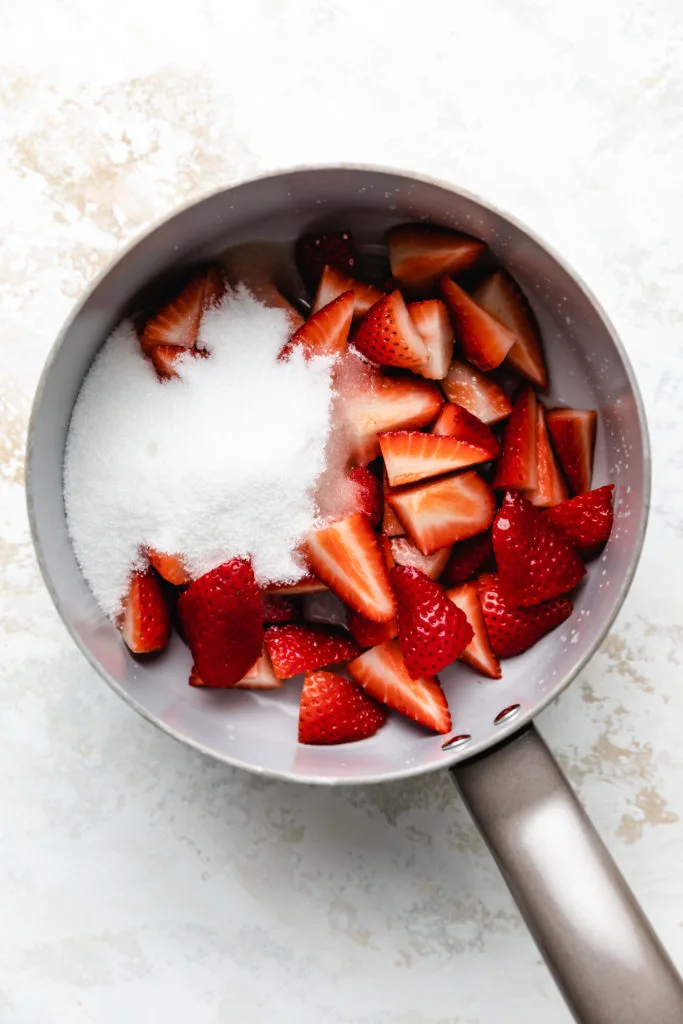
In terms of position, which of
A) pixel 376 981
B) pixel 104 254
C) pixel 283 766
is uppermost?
pixel 104 254

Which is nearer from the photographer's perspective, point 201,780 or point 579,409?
point 579,409

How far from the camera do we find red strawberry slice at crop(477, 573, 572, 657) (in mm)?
885

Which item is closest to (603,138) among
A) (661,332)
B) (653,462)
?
(661,332)

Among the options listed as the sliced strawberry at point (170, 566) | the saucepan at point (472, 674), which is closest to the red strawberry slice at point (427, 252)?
the saucepan at point (472, 674)

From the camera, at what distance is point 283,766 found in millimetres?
879

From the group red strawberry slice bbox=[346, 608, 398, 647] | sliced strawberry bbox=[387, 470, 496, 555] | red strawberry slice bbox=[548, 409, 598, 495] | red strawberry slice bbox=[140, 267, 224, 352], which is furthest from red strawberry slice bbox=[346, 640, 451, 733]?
red strawberry slice bbox=[140, 267, 224, 352]

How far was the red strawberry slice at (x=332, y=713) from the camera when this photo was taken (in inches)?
35.3

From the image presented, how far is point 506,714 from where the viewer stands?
0.87 m

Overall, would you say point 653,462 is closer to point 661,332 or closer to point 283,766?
point 661,332

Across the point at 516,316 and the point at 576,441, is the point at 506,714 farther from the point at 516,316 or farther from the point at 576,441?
the point at 516,316

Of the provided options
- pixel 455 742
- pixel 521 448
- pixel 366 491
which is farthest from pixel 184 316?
pixel 455 742

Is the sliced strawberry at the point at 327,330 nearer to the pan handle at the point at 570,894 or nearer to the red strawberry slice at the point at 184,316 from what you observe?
the red strawberry slice at the point at 184,316

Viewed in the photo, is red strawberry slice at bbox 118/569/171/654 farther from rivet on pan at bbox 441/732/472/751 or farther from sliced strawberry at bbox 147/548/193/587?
rivet on pan at bbox 441/732/472/751

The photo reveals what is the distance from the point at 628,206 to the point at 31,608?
734 mm
